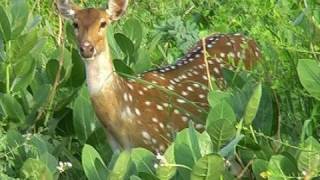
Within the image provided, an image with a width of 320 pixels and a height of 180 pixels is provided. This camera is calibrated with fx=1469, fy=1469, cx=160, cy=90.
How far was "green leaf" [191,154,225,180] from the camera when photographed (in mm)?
6523

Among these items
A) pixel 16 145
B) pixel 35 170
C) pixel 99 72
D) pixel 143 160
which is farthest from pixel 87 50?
pixel 143 160

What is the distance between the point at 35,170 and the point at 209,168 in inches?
40.3

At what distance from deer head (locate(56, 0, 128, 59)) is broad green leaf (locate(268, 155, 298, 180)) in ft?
4.47

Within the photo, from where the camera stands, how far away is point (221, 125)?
6.71 meters

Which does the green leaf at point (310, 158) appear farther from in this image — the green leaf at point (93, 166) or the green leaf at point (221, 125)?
the green leaf at point (93, 166)

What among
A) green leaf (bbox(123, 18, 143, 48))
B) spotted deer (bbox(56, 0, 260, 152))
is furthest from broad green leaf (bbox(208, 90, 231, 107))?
green leaf (bbox(123, 18, 143, 48))

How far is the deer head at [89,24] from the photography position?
299 inches

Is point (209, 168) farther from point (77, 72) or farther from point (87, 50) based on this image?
point (77, 72)

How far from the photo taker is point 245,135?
682 centimetres

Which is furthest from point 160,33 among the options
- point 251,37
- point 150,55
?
point 251,37

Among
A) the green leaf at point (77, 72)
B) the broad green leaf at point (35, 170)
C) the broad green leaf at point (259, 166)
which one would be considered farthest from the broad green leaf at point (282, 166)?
the green leaf at point (77, 72)

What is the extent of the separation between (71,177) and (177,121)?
0.64 meters

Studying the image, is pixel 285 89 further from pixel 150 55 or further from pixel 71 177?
pixel 150 55

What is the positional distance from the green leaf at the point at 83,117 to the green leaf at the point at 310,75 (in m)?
1.62
